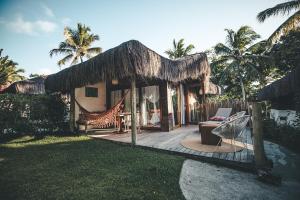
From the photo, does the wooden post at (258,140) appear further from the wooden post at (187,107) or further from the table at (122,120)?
the wooden post at (187,107)

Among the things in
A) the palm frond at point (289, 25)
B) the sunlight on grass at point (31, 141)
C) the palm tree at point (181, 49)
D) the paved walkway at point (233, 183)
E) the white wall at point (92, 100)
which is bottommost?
the paved walkway at point (233, 183)

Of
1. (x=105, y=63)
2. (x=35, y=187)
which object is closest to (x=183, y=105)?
(x=105, y=63)

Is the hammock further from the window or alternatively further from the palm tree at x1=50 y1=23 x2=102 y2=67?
the palm tree at x1=50 y1=23 x2=102 y2=67

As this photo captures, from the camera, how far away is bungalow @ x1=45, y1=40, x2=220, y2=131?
16.4ft

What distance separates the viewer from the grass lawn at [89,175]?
94.1 inches

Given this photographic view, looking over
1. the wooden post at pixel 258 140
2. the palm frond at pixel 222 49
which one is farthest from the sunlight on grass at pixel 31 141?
the palm frond at pixel 222 49

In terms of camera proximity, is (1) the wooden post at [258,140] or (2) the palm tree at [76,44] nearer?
(1) the wooden post at [258,140]

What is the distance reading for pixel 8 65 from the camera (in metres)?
23.0

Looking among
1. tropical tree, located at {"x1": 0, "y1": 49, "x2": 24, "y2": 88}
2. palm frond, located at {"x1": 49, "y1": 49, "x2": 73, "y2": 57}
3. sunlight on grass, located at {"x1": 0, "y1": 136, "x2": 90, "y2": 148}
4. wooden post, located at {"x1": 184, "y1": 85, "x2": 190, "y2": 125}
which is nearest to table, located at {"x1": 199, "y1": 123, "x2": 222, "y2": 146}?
sunlight on grass, located at {"x1": 0, "y1": 136, "x2": 90, "y2": 148}

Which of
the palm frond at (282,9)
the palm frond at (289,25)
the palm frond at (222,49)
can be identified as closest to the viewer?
the palm frond at (289,25)

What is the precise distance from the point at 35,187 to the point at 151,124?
6.04 meters

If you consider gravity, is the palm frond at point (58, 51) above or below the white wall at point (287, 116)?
above

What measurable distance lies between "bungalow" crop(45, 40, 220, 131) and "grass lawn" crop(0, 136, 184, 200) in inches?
70.5

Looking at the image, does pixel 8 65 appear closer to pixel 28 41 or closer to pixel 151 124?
pixel 28 41
